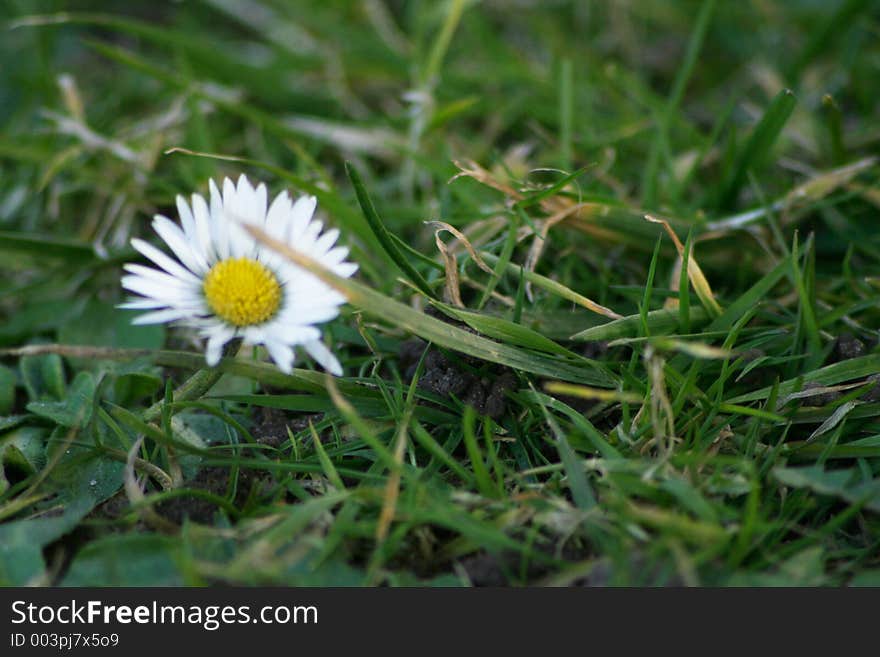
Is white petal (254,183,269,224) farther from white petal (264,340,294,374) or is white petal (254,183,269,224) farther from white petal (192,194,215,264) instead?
white petal (264,340,294,374)

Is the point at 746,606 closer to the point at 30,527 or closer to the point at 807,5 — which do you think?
the point at 30,527

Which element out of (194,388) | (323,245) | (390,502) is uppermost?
(323,245)

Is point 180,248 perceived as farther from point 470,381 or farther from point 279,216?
point 470,381

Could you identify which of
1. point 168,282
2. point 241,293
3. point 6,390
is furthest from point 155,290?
point 6,390

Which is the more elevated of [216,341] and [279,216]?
[279,216]

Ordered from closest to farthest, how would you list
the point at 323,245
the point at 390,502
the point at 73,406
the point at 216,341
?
the point at 390,502, the point at 216,341, the point at 323,245, the point at 73,406

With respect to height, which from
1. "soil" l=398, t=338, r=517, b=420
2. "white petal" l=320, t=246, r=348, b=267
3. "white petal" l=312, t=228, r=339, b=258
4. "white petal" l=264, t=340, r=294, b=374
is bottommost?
"white petal" l=264, t=340, r=294, b=374

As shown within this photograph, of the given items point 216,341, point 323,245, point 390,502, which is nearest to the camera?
point 390,502

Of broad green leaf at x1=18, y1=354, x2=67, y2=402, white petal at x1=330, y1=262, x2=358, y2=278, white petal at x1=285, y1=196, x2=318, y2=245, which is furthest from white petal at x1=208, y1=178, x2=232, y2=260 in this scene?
broad green leaf at x1=18, y1=354, x2=67, y2=402
